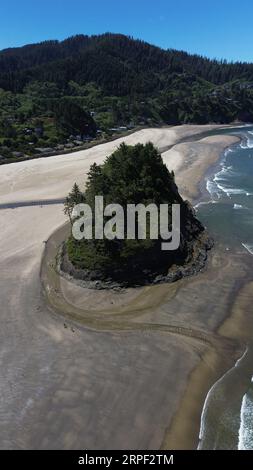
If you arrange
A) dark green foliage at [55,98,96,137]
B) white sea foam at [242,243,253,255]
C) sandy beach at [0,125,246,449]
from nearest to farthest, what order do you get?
sandy beach at [0,125,246,449], white sea foam at [242,243,253,255], dark green foliage at [55,98,96,137]

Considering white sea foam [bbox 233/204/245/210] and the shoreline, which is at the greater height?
white sea foam [bbox 233/204/245/210]

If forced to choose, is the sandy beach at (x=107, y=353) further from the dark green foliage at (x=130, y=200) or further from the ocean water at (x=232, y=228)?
the dark green foliage at (x=130, y=200)

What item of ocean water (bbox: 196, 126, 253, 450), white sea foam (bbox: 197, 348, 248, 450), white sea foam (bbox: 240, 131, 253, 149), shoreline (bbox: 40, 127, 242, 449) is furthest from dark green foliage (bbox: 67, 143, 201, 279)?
white sea foam (bbox: 240, 131, 253, 149)

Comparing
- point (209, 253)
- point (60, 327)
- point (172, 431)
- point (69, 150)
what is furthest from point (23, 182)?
point (172, 431)

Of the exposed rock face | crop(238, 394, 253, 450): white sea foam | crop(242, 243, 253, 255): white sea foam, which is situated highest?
crop(242, 243, 253, 255): white sea foam

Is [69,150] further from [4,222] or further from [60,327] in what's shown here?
[60,327]

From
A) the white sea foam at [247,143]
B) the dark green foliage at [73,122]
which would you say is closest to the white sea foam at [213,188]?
the white sea foam at [247,143]

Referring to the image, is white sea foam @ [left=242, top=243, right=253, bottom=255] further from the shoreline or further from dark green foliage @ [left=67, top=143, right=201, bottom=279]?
the shoreline
